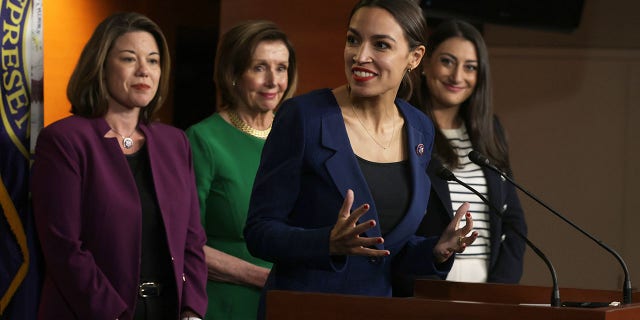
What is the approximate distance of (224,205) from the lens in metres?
3.71

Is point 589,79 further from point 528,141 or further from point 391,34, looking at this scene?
point 391,34

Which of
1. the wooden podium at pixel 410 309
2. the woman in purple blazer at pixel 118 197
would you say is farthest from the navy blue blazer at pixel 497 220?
the wooden podium at pixel 410 309

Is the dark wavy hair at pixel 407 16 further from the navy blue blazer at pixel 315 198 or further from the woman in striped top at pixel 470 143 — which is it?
the woman in striped top at pixel 470 143

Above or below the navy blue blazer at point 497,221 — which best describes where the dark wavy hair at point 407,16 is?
above

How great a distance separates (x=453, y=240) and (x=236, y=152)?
4.37ft

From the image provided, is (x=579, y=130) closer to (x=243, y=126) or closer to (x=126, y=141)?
(x=243, y=126)

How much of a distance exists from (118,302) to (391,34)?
1079 mm

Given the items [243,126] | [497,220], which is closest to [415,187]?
[243,126]

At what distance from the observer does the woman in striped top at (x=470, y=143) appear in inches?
159

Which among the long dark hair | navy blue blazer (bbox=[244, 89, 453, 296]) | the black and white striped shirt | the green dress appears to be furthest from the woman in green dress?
navy blue blazer (bbox=[244, 89, 453, 296])

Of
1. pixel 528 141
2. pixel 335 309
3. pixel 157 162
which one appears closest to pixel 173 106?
pixel 528 141

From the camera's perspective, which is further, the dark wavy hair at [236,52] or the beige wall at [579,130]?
the beige wall at [579,130]

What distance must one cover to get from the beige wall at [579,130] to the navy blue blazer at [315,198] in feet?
16.3

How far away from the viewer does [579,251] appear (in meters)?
7.61
